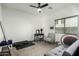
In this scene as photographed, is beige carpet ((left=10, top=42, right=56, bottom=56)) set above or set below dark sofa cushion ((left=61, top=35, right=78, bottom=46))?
below

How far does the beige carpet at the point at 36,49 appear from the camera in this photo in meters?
1.35

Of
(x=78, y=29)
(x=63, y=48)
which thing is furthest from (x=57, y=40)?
(x=78, y=29)

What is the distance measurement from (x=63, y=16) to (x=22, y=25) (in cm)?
83

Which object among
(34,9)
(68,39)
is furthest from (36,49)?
(34,9)

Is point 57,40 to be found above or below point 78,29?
below

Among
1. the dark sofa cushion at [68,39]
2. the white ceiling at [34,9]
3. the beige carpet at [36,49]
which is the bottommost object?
the beige carpet at [36,49]

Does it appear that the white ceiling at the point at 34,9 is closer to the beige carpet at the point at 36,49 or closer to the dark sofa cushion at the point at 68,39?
the dark sofa cushion at the point at 68,39

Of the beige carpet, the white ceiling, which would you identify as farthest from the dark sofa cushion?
the white ceiling

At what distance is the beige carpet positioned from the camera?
1354 mm

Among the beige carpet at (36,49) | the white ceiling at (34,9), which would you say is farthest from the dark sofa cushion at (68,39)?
the white ceiling at (34,9)

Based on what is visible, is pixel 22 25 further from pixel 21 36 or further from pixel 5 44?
pixel 5 44

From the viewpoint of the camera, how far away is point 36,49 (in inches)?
59.9

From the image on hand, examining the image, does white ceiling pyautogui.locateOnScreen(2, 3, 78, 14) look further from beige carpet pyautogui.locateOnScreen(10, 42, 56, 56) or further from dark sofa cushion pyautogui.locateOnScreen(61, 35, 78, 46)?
beige carpet pyautogui.locateOnScreen(10, 42, 56, 56)

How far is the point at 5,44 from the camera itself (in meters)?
1.36
